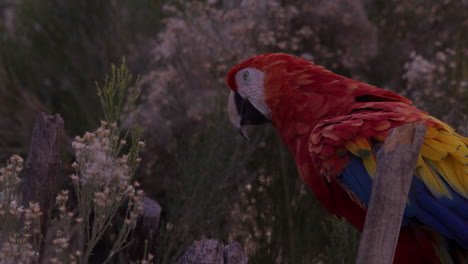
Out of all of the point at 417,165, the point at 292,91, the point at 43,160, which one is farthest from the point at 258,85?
the point at 43,160

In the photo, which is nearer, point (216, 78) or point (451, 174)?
point (451, 174)

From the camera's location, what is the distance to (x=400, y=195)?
1111mm

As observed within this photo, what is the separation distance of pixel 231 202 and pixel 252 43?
82 cm

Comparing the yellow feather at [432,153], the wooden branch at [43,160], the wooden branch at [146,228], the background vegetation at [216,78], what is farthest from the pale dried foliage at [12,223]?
the yellow feather at [432,153]

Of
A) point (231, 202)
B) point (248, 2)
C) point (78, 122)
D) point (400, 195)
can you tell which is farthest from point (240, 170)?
point (400, 195)

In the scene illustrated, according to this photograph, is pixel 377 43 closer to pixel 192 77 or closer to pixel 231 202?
pixel 192 77

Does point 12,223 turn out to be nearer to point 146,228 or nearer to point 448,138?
point 146,228

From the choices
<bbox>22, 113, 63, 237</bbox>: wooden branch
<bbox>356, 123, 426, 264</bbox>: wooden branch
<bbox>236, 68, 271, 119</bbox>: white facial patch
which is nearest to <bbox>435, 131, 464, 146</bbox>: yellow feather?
<bbox>356, 123, 426, 264</bbox>: wooden branch

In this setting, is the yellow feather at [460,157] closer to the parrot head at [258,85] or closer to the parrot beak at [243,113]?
the parrot head at [258,85]

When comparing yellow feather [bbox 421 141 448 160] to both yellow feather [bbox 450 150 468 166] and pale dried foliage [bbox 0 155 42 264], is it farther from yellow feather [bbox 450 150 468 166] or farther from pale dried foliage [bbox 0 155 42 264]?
pale dried foliage [bbox 0 155 42 264]

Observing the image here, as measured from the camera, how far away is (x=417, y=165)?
151 cm

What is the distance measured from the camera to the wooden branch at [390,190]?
1.11m

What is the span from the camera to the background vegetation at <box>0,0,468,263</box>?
2.30m

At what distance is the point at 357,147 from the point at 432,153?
0.19 meters
